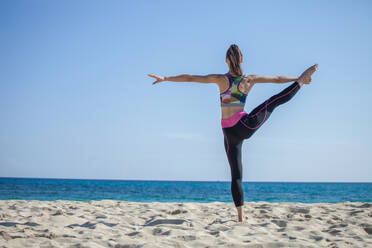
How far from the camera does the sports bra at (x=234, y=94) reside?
4145 millimetres

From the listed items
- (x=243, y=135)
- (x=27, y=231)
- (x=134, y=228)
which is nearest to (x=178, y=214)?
(x=134, y=228)

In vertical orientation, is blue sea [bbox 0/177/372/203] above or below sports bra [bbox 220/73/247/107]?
below

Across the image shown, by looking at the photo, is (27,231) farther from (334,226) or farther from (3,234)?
(334,226)

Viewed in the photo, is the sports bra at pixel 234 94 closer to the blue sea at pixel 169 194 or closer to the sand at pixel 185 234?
the sand at pixel 185 234

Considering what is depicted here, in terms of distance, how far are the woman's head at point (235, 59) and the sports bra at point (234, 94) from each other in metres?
0.09

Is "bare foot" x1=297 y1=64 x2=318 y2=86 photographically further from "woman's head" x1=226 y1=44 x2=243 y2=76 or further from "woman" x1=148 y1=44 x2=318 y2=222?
"woman's head" x1=226 y1=44 x2=243 y2=76

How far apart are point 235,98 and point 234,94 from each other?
5 centimetres

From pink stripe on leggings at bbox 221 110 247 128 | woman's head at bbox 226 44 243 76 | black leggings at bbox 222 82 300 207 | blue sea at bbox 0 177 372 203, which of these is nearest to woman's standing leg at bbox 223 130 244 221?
black leggings at bbox 222 82 300 207

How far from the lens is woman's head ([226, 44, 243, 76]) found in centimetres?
412

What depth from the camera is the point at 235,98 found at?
4.14m

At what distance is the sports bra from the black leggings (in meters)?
0.24

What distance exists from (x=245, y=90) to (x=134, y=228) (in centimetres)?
223

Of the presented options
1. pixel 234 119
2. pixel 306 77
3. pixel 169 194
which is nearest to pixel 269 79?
pixel 306 77

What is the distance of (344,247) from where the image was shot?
9.52 ft
